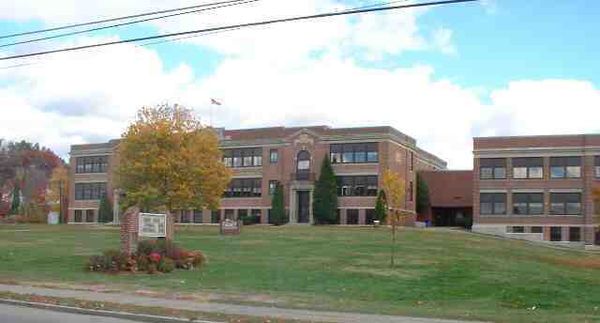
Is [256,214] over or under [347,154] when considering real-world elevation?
under

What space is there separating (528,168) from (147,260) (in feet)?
179

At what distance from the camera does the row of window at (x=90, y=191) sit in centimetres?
9219

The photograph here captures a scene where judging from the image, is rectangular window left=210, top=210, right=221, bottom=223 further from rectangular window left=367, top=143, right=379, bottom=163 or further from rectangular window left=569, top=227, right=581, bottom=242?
rectangular window left=569, top=227, right=581, bottom=242

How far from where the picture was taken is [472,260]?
32562 mm

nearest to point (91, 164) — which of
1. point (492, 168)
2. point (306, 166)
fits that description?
point (306, 166)

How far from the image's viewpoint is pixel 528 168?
A: 243 ft

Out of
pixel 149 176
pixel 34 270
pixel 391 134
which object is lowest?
pixel 34 270

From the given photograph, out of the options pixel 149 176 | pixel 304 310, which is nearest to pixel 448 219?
pixel 149 176

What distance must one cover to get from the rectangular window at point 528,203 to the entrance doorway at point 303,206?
20327 mm

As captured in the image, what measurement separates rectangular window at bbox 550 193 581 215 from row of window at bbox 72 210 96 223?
175 feet

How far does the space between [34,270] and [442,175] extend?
63667 millimetres

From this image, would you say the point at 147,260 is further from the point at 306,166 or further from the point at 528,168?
the point at 528,168

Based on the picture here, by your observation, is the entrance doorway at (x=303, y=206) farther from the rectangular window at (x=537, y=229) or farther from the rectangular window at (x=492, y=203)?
the rectangular window at (x=537, y=229)

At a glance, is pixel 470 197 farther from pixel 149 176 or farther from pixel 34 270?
pixel 34 270
